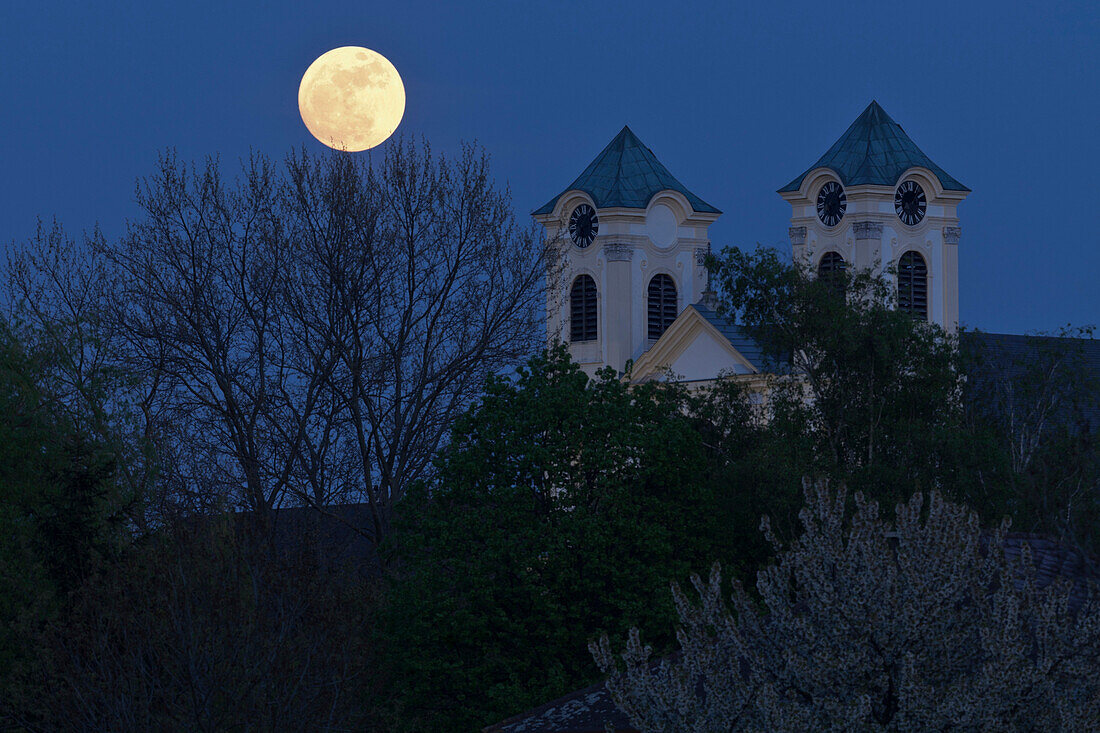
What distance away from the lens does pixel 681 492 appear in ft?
114

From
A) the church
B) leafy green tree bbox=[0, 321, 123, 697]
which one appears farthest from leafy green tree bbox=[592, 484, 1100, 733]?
the church

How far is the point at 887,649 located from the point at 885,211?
61738 millimetres

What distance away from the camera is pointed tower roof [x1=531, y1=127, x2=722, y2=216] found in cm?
7512

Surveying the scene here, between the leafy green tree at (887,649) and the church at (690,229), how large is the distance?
56860 millimetres

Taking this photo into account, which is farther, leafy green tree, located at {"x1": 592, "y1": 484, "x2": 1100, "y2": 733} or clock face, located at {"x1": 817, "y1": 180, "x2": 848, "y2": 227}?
clock face, located at {"x1": 817, "y1": 180, "x2": 848, "y2": 227}

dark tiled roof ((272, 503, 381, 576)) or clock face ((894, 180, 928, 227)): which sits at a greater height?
Answer: clock face ((894, 180, 928, 227))

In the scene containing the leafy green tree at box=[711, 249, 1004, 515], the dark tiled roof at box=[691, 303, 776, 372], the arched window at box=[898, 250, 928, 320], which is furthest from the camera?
the arched window at box=[898, 250, 928, 320]

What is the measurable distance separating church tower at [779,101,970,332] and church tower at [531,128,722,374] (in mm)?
5011

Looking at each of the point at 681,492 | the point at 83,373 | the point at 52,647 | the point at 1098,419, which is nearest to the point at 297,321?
A: the point at 83,373

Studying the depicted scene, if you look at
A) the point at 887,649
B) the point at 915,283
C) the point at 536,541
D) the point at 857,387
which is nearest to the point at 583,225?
the point at 915,283

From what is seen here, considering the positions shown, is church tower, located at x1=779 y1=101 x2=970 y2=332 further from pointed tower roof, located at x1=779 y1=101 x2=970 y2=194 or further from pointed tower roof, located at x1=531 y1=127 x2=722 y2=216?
pointed tower roof, located at x1=531 y1=127 x2=722 y2=216

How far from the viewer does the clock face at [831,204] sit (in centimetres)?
7338

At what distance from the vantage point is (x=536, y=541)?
105 ft

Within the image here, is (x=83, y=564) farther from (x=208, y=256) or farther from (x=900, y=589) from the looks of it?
(x=900, y=589)
